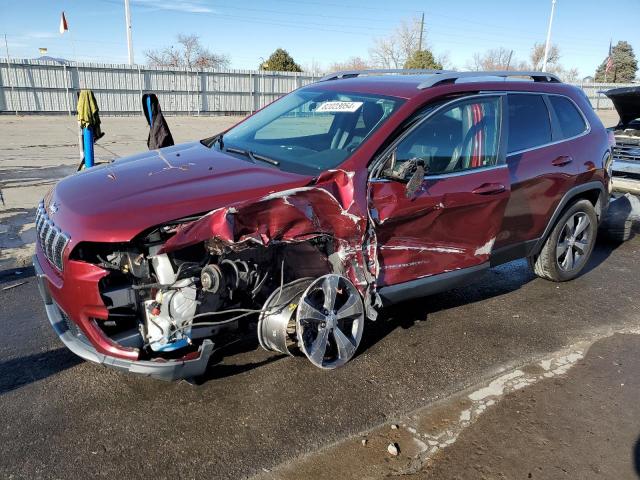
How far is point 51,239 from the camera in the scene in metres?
2.98

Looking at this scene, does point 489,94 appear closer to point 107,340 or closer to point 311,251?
point 311,251

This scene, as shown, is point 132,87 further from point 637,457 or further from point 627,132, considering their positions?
point 637,457

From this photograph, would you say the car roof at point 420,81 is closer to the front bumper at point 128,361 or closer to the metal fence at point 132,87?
the front bumper at point 128,361

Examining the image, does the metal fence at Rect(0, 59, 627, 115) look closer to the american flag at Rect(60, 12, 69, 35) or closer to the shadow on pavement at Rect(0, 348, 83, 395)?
the american flag at Rect(60, 12, 69, 35)

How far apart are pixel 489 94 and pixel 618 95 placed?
15.4ft

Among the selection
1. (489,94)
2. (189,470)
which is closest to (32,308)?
(189,470)

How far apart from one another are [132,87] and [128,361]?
25.0 metres

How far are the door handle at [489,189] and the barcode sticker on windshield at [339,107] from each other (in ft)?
→ 3.60

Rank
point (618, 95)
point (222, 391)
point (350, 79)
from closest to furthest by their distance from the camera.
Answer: point (222, 391)
point (350, 79)
point (618, 95)

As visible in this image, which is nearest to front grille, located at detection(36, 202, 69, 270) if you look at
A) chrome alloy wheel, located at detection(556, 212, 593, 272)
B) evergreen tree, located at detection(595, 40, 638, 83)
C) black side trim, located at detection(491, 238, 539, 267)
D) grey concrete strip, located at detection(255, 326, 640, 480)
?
grey concrete strip, located at detection(255, 326, 640, 480)

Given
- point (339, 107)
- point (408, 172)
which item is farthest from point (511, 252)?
point (339, 107)

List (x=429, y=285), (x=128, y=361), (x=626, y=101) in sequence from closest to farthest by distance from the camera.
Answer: (x=128, y=361), (x=429, y=285), (x=626, y=101)

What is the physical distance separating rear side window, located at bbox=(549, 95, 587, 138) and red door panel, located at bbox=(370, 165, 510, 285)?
1.21 metres

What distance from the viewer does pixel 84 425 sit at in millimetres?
2936
